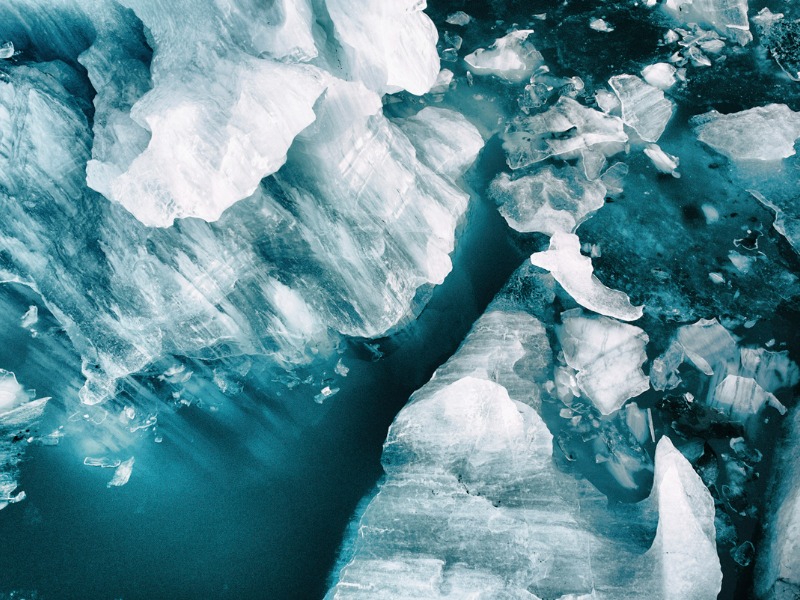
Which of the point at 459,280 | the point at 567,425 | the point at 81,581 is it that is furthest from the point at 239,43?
the point at 81,581

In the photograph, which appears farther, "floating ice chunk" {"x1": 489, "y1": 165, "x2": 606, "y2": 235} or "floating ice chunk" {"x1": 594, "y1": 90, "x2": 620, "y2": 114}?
"floating ice chunk" {"x1": 594, "y1": 90, "x2": 620, "y2": 114}

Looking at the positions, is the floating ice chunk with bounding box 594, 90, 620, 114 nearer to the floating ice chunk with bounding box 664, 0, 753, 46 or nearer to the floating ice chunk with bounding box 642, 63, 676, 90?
the floating ice chunk with bounding box 642, 63, 676, 90

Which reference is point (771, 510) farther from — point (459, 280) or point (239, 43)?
point (239, 43)

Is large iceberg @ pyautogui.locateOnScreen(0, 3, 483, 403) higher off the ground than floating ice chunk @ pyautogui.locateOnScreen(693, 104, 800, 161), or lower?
higher

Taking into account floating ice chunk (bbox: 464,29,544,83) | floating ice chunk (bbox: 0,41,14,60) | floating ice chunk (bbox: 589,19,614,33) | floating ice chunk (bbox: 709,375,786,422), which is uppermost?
floating ice chunk (bbox: 0,41,14,60)

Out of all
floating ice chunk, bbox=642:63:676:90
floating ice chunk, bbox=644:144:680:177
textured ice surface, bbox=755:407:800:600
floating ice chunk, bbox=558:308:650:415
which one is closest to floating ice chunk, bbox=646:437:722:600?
textured ice surface, bbox=755:407:800:600

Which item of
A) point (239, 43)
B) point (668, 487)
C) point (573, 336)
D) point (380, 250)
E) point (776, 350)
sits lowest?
point (776, 350)

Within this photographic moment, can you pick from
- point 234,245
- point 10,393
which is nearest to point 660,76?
point 234,245
